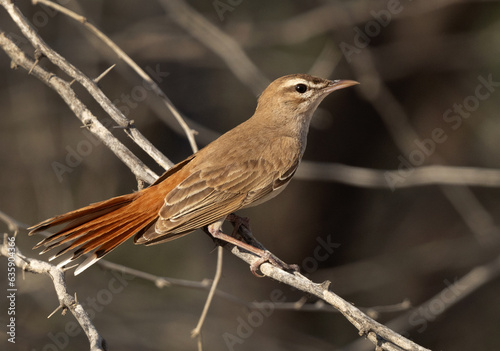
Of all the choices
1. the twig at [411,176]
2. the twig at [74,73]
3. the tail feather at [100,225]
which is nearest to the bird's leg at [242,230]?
the tail feather at [100,225]

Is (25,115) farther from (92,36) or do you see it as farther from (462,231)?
(462,231)

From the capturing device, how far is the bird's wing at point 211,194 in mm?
4559

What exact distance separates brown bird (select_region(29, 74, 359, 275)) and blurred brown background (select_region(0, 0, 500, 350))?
6.14 feet

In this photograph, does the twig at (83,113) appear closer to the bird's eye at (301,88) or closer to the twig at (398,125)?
the bird's eye at (301,88)

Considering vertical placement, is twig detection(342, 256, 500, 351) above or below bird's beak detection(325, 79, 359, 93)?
below

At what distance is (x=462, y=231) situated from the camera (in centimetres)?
920

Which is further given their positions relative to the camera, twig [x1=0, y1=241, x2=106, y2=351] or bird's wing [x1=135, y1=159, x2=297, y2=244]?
bird's wing [x1=135, y1=159, x2=297, y2=244]

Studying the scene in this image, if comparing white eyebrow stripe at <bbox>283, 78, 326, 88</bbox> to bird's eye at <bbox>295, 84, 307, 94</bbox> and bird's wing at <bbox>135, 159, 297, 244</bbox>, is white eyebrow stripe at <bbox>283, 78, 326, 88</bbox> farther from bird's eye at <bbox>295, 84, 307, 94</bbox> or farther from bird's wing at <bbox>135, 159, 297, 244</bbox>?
bird's wing at <bbox>135, 159, 297, 244</bbox>

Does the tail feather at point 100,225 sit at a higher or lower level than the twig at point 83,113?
lower

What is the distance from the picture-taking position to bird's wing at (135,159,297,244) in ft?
15.0

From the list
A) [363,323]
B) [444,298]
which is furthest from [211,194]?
[444,298]

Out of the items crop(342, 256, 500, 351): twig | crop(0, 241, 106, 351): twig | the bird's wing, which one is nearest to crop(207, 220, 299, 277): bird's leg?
the bird's wing

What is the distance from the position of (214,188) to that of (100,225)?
3.04 feet

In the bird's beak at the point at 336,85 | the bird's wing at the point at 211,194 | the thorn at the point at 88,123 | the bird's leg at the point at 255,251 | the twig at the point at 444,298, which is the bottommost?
the twig at the point at 444,298
